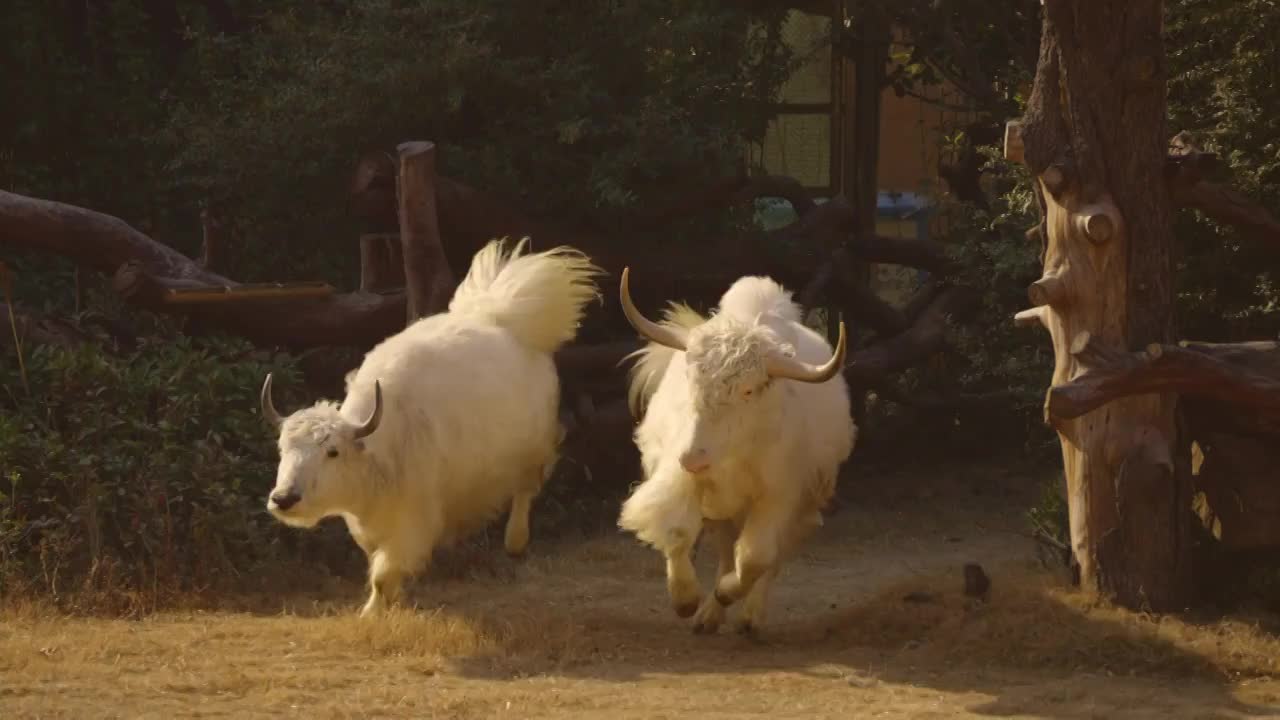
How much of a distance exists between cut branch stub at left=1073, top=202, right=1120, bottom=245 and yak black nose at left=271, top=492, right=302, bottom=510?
3653mm

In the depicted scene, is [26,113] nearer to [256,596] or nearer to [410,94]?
[410,94]

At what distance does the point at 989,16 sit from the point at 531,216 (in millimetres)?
3373

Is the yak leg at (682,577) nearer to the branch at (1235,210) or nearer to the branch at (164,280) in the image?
the branch at (1235,210)

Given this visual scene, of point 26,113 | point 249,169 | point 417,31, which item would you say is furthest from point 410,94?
point 26,113

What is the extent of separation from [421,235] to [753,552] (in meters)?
3.46

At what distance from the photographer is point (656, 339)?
8156mm

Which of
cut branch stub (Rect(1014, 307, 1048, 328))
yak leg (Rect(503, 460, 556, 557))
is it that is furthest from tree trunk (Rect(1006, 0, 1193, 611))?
yak leg (Rect(503, 460, 556, 557))

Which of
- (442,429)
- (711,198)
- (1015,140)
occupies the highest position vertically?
(1015,140)

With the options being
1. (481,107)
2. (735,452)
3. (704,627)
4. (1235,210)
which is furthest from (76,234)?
(1235,210)

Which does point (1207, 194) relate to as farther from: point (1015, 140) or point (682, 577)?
point (682, 577)

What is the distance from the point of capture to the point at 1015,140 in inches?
332

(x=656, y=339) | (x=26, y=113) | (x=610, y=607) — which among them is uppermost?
(x=26, y=113)

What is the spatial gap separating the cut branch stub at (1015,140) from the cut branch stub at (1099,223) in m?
0.53

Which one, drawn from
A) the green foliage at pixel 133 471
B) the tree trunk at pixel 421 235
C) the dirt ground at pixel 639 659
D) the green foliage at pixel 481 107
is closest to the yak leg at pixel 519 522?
the dirt ground at pixel 639 659
